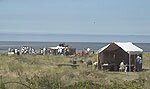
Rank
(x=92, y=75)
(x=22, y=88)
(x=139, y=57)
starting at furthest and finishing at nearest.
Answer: (x=139, y=57), (x=92, y=75), (x=22, y=88)

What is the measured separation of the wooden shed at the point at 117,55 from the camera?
109 feet

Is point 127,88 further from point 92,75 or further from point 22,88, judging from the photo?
point 92,75

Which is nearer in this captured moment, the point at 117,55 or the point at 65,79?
the point at 65,79

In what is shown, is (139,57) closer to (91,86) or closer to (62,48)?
(91,86)

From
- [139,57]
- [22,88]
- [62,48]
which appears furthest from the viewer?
[62,48]

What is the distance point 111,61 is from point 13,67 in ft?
31.9

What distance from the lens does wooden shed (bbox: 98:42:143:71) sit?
33.4 metres

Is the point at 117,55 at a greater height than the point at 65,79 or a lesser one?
greater

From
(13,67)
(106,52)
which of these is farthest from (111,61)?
(13,67)

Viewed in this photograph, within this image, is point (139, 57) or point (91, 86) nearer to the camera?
point (91, 86)

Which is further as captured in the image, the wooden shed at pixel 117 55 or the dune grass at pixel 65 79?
the wooden shed at pixel 117 55

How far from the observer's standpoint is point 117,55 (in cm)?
3506

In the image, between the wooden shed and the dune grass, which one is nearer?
the dune grass

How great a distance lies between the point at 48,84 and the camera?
1318cm
